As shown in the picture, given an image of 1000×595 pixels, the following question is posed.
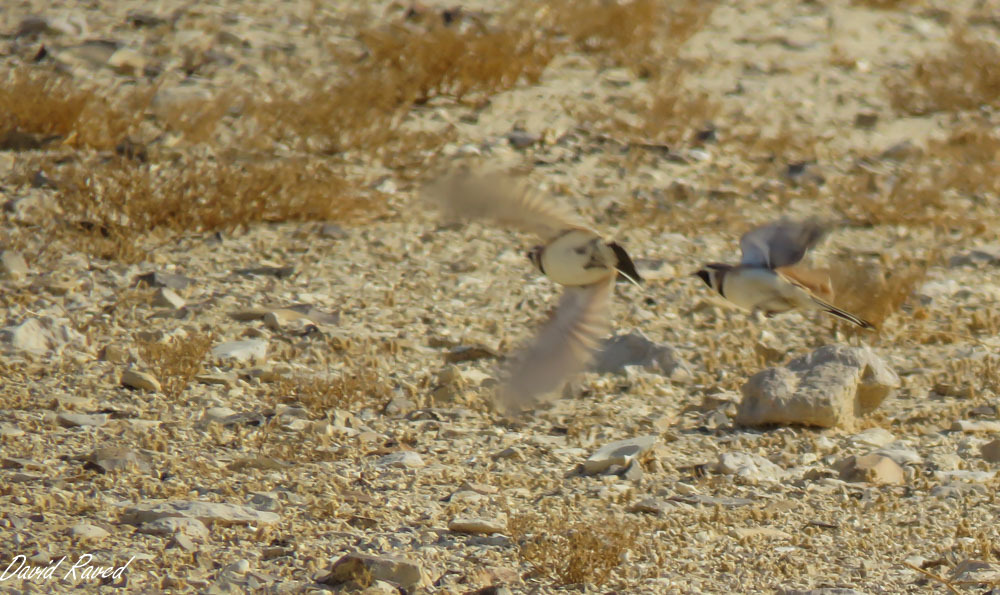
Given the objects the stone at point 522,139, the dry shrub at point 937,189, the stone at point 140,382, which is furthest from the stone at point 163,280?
the dry shrub at point 937,189

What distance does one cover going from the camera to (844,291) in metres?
6.50

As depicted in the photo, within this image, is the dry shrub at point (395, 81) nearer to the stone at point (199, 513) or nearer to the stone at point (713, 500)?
the stone at point (713, 500)

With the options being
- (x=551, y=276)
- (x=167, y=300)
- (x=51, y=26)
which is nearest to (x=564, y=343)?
(x=551, y=276)

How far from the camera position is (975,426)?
5.39 metres

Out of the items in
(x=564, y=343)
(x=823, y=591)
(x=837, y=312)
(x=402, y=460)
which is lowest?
(x=402, y=460)

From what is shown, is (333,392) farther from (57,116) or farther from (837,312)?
(57,116)

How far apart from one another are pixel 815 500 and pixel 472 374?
1664mm

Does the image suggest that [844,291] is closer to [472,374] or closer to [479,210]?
[472,374]

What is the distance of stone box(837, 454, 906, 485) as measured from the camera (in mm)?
4895

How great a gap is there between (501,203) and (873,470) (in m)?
1.73

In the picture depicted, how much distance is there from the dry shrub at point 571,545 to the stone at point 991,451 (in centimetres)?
155

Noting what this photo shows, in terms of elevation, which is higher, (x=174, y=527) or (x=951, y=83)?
(x=174, y=527)

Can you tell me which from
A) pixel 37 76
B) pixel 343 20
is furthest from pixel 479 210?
pixel 343 20

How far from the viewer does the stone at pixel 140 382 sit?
5.37m
